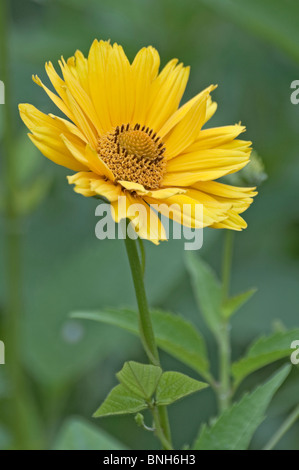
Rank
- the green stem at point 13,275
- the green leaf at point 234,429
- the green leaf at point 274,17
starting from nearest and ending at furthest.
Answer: the green leaf at point 234,429
the green leaf at point 274,17
the green stem at point 13,275

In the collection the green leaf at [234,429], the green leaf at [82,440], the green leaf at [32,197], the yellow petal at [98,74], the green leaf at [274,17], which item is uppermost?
the green leaf at [274,17]

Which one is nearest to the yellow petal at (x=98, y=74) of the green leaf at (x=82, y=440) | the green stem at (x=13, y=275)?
the green leaf at (x=82, y=440)

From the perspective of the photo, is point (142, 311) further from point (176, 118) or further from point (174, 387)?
point (176, 118)

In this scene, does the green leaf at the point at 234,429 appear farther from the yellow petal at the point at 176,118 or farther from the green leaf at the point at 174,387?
the yellow petal at the point at 176,118

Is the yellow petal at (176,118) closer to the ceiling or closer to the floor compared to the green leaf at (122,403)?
closer to the ceiling

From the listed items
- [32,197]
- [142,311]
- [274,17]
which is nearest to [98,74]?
[142,311]

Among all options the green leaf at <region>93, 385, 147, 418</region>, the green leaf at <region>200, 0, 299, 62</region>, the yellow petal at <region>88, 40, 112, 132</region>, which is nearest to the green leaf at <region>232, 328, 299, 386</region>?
the green leaf at <region>93, 385, 147, 418</region>
